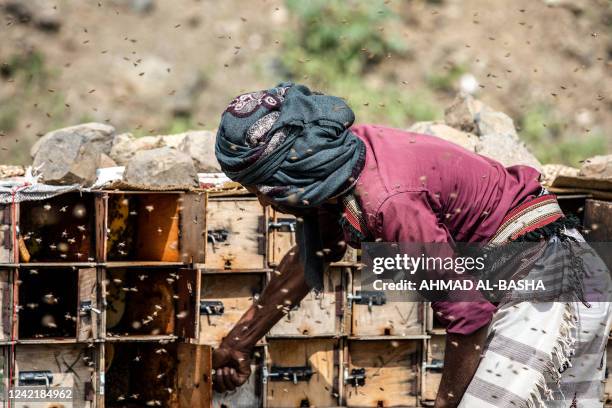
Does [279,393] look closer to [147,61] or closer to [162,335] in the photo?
[162,335]

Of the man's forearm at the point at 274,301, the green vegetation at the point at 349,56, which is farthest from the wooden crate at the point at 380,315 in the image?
the green vegetation at the point at 349,56

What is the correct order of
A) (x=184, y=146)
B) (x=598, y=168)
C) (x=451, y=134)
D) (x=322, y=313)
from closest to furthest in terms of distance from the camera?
(x=322, y=313) → (x=598, y=168) → (x=184, y=146) → (x=451, y=134)

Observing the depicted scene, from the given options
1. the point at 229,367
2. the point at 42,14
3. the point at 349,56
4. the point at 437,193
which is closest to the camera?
the point at 437,193

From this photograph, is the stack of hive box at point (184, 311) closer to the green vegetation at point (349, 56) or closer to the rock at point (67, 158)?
the rock at point (67, 158)

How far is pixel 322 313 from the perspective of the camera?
512 centimetres

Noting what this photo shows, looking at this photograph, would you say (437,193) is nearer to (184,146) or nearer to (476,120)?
(184,146)

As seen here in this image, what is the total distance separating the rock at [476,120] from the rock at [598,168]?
88 centimetres

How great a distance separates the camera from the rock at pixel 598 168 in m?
5.72

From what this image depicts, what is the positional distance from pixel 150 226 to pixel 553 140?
7.81 metres

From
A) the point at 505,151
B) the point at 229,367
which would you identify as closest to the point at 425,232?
the point at 229,367

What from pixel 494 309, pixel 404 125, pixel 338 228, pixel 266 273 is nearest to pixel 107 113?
pixel 404 125

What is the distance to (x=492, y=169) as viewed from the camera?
11.1 ft

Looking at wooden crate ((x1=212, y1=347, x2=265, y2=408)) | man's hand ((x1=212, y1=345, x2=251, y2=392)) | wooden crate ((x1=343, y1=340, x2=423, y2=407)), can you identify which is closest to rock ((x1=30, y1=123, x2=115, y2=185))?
wooden crate ((x1=212, y1=347, x2=265, y2=408))

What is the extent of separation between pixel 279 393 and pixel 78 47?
30.4 ft
